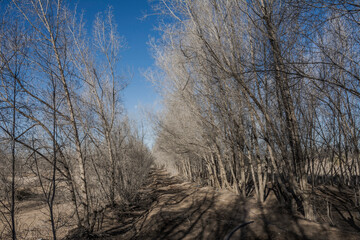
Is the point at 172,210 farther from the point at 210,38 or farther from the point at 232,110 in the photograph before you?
the point at 210,38

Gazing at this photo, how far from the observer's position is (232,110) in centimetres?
789

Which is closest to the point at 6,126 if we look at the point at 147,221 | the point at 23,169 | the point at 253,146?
the point at 23,169

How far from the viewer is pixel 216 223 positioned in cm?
652

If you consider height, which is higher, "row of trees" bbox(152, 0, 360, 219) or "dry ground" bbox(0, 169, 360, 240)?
"row of trees" bbox(152, 0, 360, 219)

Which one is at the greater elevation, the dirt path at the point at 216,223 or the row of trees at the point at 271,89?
the row of trees at the point at 271,89

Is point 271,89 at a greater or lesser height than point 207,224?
greater

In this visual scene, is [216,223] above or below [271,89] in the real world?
below

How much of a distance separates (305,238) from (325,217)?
147cm

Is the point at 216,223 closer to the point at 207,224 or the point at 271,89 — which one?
the point at 207,224

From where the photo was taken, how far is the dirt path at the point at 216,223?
16.7 ft

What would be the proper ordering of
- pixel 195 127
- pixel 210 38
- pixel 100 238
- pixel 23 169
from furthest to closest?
pixel 195 127
pixel 210 38
pixel 100 238
pixel 23 169

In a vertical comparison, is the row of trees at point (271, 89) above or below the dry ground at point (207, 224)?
above

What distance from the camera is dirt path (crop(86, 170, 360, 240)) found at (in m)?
5.09

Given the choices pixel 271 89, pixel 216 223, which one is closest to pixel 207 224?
pixel 216 223
